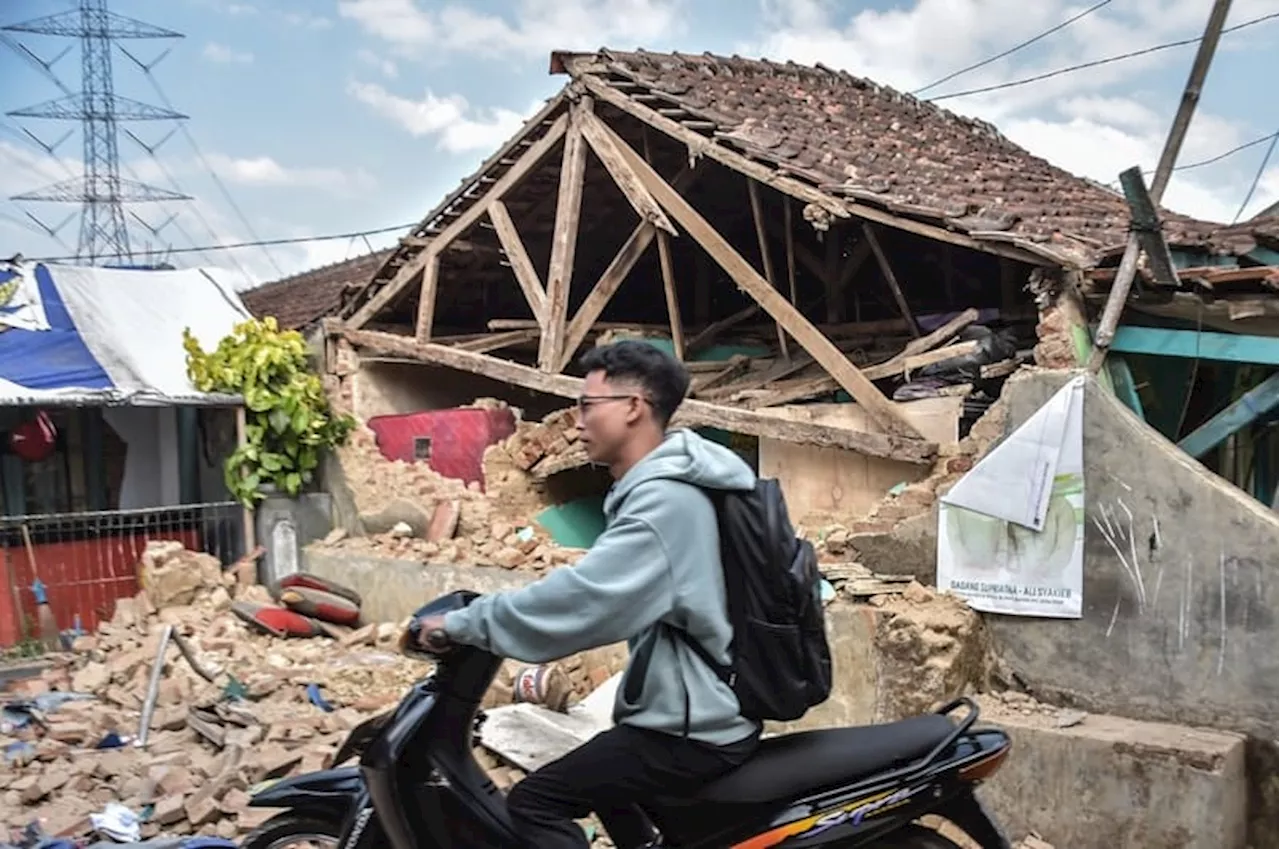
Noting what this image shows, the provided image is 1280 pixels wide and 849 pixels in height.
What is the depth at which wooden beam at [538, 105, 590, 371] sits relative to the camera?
8.29 meters

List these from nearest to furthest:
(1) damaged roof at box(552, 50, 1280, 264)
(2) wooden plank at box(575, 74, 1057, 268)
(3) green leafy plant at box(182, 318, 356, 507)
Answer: (2) wooden plank at box(575, 74, 1057, 268) → (1) damaged roof at box(552, 50, 1280, 264) → (3) green leafy plant at box(182, 318, 356, 507)

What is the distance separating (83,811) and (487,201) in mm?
5658

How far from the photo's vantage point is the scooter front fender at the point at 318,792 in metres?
3.16

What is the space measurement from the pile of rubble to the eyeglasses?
318 cm

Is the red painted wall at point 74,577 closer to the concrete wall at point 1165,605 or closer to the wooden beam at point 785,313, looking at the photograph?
the wooden beam at point 785,313

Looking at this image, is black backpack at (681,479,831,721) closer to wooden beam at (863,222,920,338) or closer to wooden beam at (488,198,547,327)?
wooden beam at (863,222,920,338)

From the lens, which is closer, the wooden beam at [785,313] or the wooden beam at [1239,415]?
the wooden beam at [1239,415]

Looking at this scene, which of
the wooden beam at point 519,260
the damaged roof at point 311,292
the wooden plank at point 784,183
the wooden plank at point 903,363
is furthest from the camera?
the damaged roof at point 311,292

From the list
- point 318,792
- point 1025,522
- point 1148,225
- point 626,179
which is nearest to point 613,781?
point 318,792

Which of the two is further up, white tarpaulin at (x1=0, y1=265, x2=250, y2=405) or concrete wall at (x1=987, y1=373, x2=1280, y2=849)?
white tarpaulin at (x1=0, y1=265, x2=250, y2=405)

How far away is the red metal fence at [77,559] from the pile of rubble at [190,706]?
312 millimetres

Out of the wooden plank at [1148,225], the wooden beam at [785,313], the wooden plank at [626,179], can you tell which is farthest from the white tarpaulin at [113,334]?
the wooden plank at [1148,225]

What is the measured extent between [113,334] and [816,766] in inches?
366

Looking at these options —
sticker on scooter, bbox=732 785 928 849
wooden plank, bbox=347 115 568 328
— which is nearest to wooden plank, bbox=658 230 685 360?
wooden plank, bbox=347 115 568 328
